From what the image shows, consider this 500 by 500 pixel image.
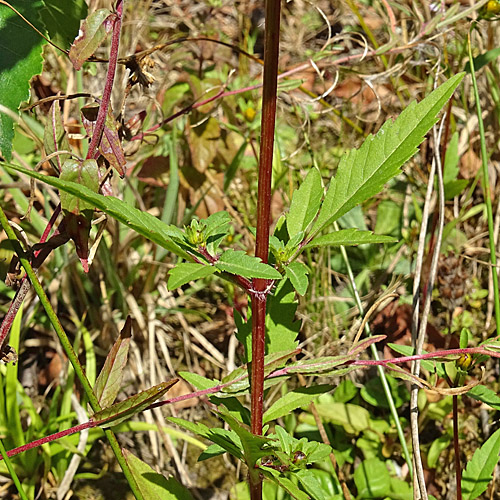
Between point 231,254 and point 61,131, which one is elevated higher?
point 61,131

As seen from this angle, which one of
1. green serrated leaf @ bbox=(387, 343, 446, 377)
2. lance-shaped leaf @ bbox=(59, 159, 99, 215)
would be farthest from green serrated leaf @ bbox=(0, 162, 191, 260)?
green serrated leaf @ bbox=(387, 343, 446, 377)

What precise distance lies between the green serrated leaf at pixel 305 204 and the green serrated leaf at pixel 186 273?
7.5 inches

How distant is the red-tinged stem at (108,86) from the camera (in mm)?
854

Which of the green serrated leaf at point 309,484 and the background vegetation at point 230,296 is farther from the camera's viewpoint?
the background vegetation at point 230,296

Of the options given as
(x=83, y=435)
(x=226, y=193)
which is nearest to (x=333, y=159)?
(x=226, y=193)

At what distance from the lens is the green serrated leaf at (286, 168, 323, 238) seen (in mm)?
911

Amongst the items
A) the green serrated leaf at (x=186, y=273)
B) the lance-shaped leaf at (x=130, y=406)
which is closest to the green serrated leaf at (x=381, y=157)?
the green serrated leaf at (x=186, y=273)

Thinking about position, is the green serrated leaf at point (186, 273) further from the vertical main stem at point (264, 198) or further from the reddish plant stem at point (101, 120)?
the reddish plant stem at point (101, 120)

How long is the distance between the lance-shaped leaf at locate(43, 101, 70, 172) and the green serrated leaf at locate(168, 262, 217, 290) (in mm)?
306

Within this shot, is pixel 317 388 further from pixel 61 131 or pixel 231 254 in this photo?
pixel 61 131

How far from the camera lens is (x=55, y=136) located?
925 mm

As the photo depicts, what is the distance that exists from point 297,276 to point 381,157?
195 mm

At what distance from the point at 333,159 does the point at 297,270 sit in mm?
1358

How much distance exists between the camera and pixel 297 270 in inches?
32.9
